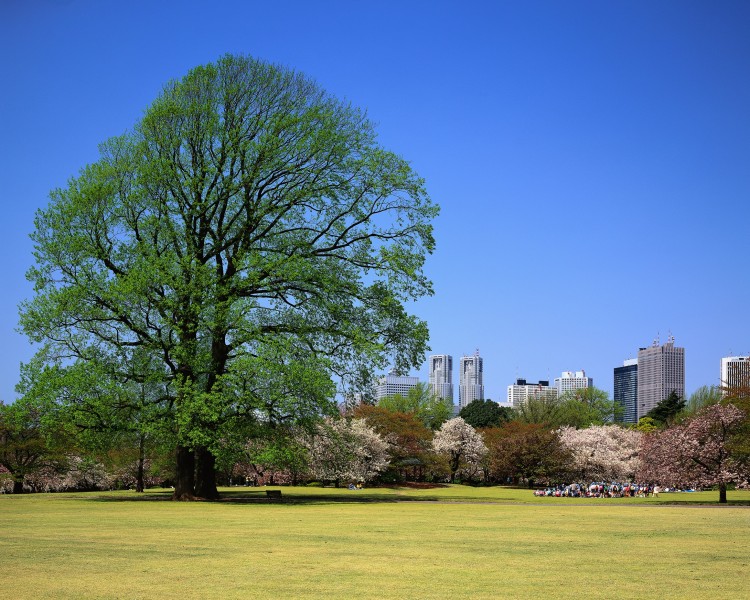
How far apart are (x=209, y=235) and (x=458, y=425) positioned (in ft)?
155

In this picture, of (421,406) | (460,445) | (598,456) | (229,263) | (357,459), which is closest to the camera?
(229,263)

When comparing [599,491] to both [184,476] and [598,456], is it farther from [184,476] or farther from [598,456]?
[184,476]

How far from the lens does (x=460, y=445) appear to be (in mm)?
78062

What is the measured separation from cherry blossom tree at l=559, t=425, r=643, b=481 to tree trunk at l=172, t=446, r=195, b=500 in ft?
125

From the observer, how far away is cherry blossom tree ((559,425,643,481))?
68.4 meters

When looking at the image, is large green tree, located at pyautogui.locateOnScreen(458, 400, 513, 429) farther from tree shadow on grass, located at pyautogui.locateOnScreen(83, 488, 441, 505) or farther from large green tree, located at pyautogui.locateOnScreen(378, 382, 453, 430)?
tree shadow on grass, located at pyautogui.locateOnScreen(83, 488, 441, 505)

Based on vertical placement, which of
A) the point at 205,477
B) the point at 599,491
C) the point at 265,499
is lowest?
the point at 599,491

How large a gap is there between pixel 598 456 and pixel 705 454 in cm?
3107

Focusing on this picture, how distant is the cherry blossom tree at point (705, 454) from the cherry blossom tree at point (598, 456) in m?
26.0

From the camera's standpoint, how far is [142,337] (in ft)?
114

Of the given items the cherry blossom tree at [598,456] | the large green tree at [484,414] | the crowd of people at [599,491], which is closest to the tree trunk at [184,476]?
the crowd of people at [599,491]

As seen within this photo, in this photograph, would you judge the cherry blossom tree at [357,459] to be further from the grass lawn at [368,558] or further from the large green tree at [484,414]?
the large green tree at [484,414]

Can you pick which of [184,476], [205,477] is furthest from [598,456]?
[184,476]

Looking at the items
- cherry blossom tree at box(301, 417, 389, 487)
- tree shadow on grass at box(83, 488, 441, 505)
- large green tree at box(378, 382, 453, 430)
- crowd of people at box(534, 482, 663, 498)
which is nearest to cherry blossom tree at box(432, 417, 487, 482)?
cherry blossom tree at box(301, 417, 389, 487)
